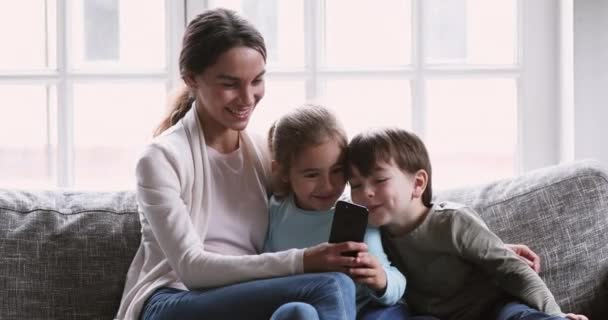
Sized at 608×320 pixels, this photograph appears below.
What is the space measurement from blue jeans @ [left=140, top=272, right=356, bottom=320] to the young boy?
0.30 m

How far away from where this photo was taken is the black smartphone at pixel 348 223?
1875 mm

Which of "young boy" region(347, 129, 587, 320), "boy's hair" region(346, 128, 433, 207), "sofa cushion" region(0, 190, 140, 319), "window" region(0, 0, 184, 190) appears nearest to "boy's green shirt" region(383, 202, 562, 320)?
"young boy" region(347, 129, 587, 320)

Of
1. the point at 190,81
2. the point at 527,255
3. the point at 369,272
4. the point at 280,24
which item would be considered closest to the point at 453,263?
the point at 527,255

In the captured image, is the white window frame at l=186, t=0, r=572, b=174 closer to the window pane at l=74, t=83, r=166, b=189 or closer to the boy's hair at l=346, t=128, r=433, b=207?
the window pane at l=74, t=83, r=166, b=189

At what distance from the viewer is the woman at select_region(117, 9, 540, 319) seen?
185 centimetres

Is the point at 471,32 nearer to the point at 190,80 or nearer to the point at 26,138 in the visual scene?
the point at 190,80

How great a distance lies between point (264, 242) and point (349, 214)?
1.30 ft

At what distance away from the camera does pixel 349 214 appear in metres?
1.88

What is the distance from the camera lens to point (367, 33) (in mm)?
2938

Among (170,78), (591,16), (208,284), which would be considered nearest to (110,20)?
(170,78)

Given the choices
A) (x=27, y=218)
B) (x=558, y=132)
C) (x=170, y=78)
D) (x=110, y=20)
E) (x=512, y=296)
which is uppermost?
(x=110, y=20)

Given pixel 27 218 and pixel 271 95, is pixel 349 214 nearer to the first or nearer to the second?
pixel 27 218

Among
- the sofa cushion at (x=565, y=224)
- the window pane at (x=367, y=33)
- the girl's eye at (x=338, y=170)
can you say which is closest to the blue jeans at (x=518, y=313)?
the sofa cushion at (x=565, y=224)

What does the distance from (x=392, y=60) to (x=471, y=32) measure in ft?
0.87
